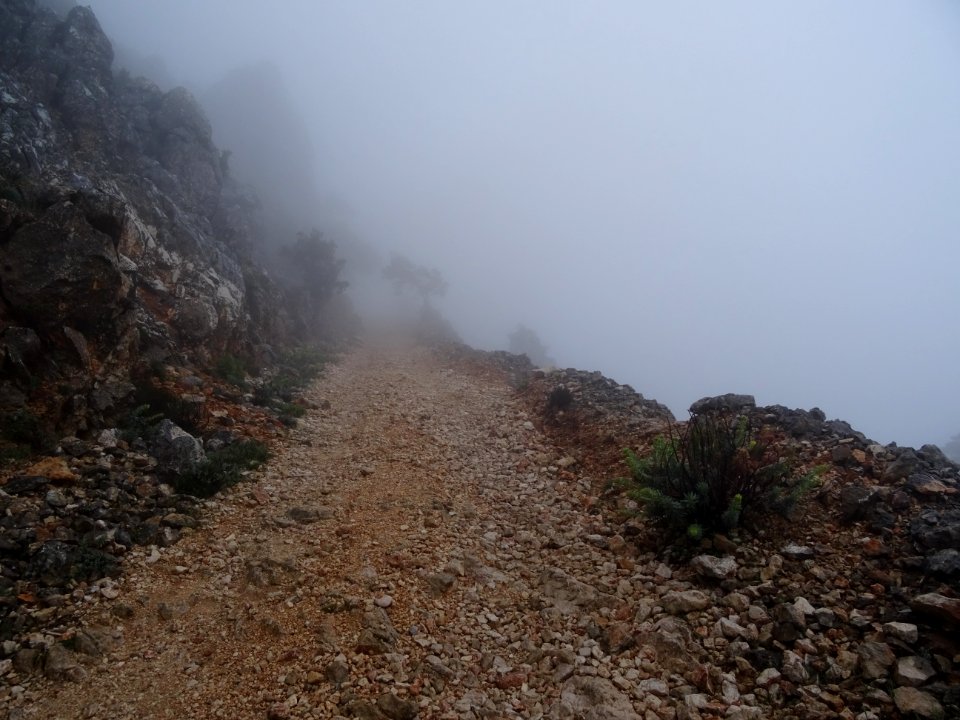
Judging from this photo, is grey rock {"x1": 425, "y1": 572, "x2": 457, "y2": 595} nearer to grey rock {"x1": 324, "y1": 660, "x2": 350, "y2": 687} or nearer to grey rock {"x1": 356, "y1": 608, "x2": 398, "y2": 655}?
grey rock {"x1": 356, "y1": 608, "x2": 398, "y2": 655}

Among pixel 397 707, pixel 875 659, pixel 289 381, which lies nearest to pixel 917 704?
pixel 875 659

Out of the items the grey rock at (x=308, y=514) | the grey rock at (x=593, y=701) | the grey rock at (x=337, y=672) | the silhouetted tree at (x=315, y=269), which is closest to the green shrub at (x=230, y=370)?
the grey rock at (x=308, y=514)

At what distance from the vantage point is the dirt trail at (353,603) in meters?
4.72

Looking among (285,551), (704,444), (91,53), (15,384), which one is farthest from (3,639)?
(91,53)

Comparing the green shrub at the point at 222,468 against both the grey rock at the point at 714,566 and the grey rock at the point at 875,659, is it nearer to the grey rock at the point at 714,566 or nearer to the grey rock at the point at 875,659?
the grey rock at the point at 714,566

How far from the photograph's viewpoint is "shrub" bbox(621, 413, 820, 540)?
666 centimetres

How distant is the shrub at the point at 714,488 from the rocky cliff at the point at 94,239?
9472mm

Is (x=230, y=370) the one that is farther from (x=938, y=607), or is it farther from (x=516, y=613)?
(x=938, y=607)

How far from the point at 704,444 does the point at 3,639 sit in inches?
338

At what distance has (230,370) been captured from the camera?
46.1 ft

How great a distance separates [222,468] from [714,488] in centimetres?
795

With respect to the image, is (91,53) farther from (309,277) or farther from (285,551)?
(285,551)

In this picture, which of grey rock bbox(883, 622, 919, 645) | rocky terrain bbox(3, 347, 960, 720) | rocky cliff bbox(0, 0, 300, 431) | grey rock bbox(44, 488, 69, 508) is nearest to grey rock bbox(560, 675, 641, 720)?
rocky terrain bbox(3, 347, 960, 720)

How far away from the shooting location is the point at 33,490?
6594 mm
